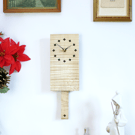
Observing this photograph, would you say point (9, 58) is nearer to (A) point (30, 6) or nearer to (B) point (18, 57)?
(B) point (18, 57)

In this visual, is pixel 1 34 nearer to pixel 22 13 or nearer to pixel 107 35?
pixel 22 13

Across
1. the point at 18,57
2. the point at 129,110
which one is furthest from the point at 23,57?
the point at 129,110

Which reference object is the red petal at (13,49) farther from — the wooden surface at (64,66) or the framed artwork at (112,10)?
the framed artwork at (112,10)

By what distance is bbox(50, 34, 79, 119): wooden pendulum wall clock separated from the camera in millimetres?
877

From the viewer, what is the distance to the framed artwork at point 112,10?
0.92 metres

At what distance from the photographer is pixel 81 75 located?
0.93 m

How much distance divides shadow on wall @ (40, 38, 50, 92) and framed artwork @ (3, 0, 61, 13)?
0.18 meters

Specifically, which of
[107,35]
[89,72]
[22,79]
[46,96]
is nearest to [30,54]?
[22,79]

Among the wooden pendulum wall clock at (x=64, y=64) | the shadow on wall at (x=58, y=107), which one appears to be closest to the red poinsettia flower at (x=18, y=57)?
the wooden pendulum wall clock at (x=64, y=64)

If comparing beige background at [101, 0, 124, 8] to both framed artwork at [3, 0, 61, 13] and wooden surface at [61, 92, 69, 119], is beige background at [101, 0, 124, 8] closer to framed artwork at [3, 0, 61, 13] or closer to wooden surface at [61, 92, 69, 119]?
framed artwork at [3, 0, 61, 13]

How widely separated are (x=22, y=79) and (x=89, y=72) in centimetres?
40

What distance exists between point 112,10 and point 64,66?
0.43 m

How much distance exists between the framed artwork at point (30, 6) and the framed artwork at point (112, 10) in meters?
0.22

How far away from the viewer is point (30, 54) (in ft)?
3.08
